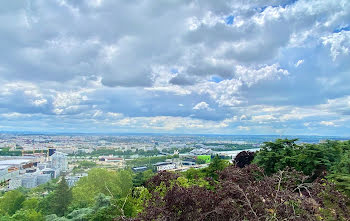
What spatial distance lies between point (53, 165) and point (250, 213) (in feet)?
156

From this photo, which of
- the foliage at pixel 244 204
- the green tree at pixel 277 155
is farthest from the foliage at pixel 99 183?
the foliage at pixel 244 204

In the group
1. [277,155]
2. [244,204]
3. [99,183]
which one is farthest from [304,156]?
[99,183]

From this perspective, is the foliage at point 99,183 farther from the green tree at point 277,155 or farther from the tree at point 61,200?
the green tree at point 277,155

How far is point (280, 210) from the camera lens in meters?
3.00

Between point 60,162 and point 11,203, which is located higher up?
point 11,203

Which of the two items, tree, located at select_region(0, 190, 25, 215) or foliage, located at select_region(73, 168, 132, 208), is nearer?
tree, located at select_region(0, 190, 25, 215)

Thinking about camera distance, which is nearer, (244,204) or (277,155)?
(244,204)

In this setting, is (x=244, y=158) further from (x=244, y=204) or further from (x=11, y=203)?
(x=11, y=203)

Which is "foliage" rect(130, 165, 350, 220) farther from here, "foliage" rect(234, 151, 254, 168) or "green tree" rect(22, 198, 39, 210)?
"green tree" rect(22, 198, 39, 210)

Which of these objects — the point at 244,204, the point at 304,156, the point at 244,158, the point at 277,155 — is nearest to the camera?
the point at 244,204

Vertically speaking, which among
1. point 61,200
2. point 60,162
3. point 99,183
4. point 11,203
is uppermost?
point 99,183

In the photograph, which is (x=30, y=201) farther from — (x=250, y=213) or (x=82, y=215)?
(x=250, y=213)

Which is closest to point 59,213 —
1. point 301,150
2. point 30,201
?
point 30,201

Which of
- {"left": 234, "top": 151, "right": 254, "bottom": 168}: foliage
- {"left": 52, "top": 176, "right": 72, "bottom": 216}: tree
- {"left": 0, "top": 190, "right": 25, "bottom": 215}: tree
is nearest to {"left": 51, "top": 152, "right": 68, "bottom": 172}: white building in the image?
{"left": 0, "top": 190, "right": 25, "bottom": 215}: tree
